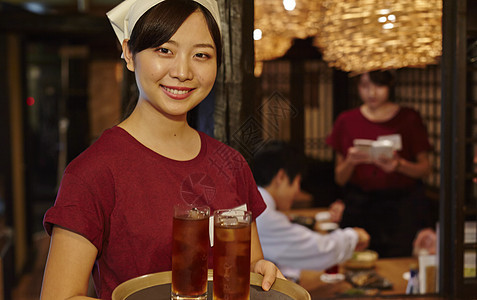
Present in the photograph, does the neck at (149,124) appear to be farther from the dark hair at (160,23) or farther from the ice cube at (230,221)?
the ice cube at (230,221)

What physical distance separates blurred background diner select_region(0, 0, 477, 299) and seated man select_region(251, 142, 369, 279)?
4.8 inches

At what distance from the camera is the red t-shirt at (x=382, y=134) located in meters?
3.61

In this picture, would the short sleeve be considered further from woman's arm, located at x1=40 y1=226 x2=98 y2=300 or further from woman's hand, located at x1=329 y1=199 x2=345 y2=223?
woman's hand, located at x1=329 y1=199 x2=345 y2=223

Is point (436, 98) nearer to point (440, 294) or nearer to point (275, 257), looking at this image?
point (275, 257)

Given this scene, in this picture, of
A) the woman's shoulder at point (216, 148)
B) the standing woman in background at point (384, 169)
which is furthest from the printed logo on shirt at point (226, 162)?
→ the standing woman in background at point (384, 169)

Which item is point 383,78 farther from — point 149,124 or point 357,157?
point 149,124

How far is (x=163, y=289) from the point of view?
122 cm

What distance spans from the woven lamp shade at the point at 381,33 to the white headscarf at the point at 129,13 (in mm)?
1042

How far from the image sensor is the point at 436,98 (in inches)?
209

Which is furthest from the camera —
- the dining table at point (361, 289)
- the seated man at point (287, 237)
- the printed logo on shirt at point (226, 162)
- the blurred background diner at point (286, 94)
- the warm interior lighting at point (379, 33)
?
the seated man at point (287, 237)

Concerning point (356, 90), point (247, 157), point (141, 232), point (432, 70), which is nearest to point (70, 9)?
point (356, 90)

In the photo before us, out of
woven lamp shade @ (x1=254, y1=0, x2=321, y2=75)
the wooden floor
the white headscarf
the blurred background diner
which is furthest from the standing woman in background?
the wooden floor

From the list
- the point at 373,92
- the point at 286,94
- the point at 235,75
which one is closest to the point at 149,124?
the point at 235,75

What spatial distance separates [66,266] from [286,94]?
5.33 metres
